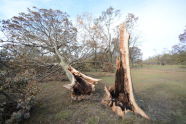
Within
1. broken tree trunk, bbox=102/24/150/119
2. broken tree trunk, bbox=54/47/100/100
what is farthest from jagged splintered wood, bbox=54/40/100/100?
broken tree trunk, bbox=102/24/150/119

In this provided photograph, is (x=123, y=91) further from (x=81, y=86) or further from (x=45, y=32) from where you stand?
(x=45, y=32)

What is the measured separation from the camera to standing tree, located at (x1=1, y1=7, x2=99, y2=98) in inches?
231

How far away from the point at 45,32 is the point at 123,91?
6153 mm

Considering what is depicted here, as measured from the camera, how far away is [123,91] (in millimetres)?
2904

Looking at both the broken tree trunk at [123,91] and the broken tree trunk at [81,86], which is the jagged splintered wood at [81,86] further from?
the broken tree trunk at [123,91]

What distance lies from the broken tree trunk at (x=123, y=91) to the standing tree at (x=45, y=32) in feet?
9.80

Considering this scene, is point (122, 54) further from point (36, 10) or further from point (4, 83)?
point (36, 10)

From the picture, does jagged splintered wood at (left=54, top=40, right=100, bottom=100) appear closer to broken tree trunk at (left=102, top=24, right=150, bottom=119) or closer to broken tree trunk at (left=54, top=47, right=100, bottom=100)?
broken tree trunk at (left=54, top=47, right=100, bottom=100)

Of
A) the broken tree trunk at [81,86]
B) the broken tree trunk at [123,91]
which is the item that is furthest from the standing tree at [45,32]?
the broken tree trunk at [123,91]

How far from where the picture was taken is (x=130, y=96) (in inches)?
97.7

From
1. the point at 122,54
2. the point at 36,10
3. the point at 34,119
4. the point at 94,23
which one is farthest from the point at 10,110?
the point at 94,23

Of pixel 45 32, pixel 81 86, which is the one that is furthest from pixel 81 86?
pixel 45 32

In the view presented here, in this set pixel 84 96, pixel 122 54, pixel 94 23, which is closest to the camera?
pixel 122 54

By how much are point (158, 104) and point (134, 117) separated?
1293mm
